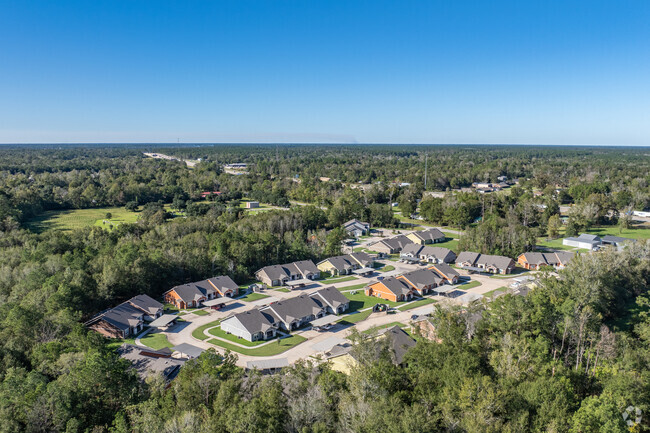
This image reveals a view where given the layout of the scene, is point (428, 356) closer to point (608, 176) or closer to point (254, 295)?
point (254, 295)

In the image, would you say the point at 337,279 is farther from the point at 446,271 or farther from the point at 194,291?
the point at 194,291

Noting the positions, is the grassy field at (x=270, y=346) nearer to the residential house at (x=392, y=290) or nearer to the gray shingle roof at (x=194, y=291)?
the gray shingle roof at (x=194, y=291)

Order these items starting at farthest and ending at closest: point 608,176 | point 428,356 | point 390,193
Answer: point 608,176 → point 390,193 → point 428,356

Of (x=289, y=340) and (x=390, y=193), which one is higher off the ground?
(x=390, y=193)

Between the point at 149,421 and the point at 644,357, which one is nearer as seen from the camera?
the point at 149,421

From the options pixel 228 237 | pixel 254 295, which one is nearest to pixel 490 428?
pixel 254 295

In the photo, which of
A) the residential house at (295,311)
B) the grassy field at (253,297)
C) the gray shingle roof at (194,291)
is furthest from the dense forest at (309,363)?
the residential house at (295,311)
